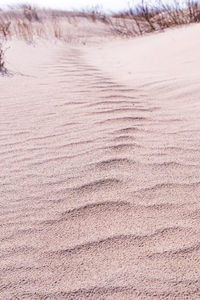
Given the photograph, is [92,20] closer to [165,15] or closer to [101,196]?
[165,15]

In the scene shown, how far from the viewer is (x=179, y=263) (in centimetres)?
120

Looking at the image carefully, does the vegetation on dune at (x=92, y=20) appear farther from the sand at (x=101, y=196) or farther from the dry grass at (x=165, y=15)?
the sand at (x=101, y=196)

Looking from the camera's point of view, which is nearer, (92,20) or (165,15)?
(165,15)

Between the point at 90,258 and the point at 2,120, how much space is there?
1.83 m

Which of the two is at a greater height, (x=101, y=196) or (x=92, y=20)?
(x=92, y=20)

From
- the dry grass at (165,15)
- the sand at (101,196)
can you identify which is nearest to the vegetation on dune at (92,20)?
the dry grass at (165,15)

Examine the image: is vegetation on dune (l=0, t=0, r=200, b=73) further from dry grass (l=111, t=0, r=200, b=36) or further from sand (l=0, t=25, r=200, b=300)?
sand (l=0, t=25, r=200, b=300)

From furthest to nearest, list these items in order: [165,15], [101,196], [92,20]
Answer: [92,20], [165,15], [101,196]

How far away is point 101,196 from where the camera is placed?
1617 mm

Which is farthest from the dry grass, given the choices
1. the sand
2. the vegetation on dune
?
the sand

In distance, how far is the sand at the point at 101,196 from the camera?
1170 mm

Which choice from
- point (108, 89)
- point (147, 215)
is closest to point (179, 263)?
point (147, 215)

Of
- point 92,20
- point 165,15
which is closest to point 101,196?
point 165,15

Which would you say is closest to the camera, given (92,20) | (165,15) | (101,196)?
(101,196)
